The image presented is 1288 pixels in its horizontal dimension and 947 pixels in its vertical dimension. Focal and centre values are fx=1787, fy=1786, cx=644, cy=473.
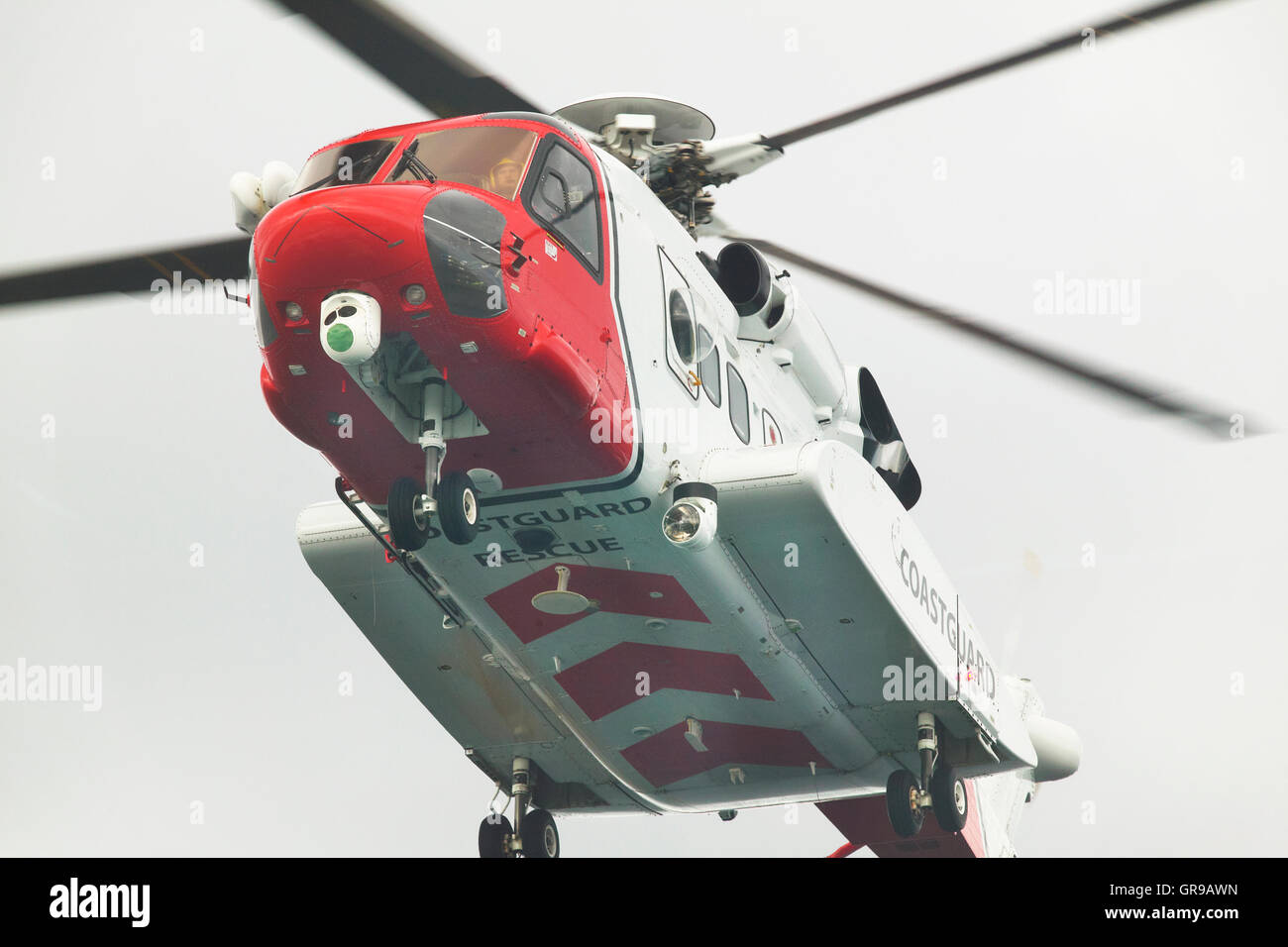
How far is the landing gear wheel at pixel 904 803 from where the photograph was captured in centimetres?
1548

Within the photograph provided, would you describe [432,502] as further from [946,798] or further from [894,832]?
[894,832]

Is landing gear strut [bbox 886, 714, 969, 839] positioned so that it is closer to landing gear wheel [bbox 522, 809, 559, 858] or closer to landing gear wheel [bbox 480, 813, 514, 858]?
landing gear wheel [bbox 522, 809, 559, 858]

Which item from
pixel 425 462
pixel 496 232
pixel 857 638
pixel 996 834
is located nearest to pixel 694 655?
pixel 857 638

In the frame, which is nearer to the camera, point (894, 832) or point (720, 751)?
point (720, 751)

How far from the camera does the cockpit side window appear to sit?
1241cm

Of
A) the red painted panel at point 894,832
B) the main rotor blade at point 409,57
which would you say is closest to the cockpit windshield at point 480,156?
the main rotor blade at point 409,57

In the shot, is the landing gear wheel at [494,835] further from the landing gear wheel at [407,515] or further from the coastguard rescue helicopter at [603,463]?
the landing gear wheel at [407,515]

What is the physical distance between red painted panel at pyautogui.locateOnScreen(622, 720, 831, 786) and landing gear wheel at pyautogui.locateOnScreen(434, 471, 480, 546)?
4112 millimetres

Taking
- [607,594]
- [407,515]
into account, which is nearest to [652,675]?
[607,594]

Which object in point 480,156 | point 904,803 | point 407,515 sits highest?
point 480,156

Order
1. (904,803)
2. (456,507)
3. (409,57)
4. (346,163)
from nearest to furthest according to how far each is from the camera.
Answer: (456,507)
(409,57)
(346,163)
(904,803)

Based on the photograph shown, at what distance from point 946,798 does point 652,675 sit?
9.64 ft

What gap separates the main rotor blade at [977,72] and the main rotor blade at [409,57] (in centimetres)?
279

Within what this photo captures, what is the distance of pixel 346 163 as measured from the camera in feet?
40.4
